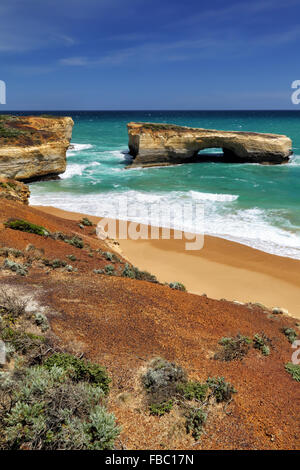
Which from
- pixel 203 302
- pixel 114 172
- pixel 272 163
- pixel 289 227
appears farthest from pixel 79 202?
pixel 272 163

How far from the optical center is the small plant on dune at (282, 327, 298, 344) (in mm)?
8969

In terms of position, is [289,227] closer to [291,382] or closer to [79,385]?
[291,382]

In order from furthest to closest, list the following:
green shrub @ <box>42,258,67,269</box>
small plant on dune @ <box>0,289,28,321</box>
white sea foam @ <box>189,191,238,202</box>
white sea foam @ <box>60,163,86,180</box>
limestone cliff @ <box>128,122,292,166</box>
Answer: limestone cliff @ <box>128,122,292,166</box>
white sea foam @ <box>60,163,86,180</box>
white sea foam @ <box>189,191,238,202</box>
green shrub @ <box>42,258,67,269</box>
small plant on dune @ <box>0,289,28,321</box>

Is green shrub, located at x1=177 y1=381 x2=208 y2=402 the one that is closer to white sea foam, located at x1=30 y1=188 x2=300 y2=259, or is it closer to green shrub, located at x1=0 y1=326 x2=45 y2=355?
green shrub, located at x1=0 y1=326 x2=45 y2=355

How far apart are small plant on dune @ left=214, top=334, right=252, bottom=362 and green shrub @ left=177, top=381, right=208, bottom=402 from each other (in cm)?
136

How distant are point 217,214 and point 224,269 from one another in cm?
900

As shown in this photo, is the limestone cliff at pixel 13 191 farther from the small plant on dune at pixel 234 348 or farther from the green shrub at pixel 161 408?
the green shrub at pixel 161 408

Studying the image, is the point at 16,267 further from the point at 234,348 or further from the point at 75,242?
the point at 234,348

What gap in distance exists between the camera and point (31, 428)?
14.4 ft

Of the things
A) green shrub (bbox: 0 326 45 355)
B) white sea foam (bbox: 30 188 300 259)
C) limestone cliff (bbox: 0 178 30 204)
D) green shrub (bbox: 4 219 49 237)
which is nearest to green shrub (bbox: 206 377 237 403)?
green shrub (bbox: 0 326 45 355)

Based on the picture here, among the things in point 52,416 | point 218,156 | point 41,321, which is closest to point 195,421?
point 52,416

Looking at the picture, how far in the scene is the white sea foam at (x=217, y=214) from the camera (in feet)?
62.3

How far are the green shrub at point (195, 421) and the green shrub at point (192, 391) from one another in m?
0.33

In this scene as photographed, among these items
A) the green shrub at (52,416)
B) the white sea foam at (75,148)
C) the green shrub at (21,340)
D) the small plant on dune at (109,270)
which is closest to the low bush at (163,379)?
the green shrub at (52,416)
